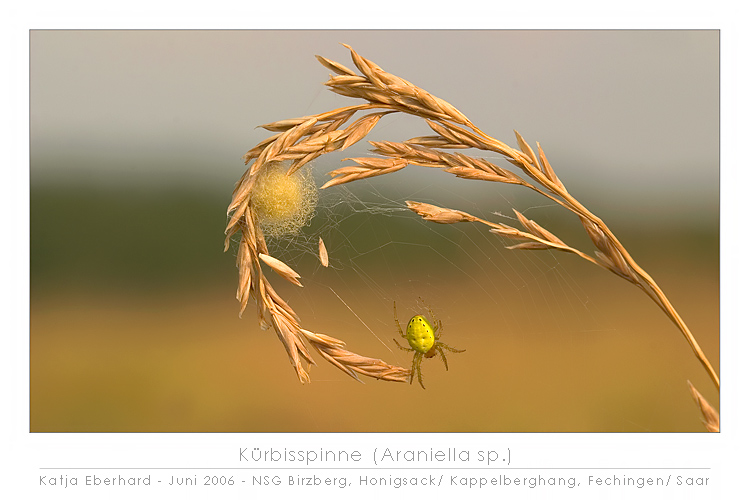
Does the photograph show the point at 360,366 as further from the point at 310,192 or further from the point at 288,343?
the point at 310,192

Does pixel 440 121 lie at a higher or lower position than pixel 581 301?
higher

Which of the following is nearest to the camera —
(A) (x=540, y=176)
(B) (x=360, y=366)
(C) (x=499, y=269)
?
(A) (x=540, y=176)

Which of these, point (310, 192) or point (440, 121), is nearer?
point (440, 121)

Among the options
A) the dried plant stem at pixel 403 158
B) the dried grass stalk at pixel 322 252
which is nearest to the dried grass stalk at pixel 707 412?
the dried plant stem at pixel 403 158

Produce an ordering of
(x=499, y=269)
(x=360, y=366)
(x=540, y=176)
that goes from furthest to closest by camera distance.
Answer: (x=499, y=269)
(x=360, y=366)
(x=540, y=176)

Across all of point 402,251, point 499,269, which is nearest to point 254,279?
point 402,251

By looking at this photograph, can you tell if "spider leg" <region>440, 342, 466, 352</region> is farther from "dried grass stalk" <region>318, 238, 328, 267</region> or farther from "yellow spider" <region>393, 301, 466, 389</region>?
"dried grass stalk" <region>318, 238, 328, 267</region>

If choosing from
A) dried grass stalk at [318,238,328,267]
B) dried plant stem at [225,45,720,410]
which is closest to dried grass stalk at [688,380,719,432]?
dried plant stem at [225,45,720,410]

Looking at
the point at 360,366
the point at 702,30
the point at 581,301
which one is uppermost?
the point at 702,30

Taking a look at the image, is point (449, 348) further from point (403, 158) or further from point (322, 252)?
→ point (403, 158)
